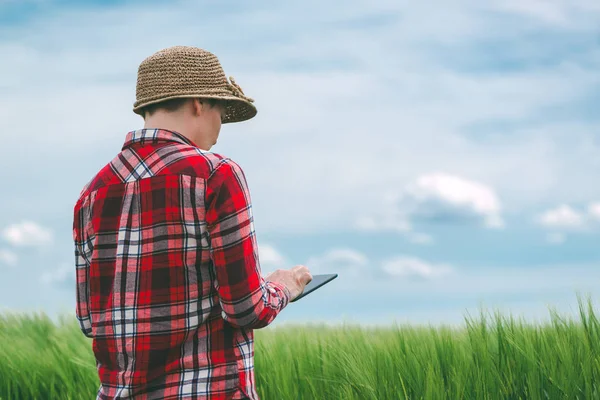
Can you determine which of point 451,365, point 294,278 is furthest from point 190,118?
point 451,365

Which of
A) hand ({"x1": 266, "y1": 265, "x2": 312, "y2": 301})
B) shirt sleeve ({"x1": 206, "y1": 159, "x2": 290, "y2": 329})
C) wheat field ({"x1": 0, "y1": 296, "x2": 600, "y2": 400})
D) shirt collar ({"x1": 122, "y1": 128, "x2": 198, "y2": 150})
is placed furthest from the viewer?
wheat field ({"x1": 0, "y1": 296, "x2": 600, "y2": 400})

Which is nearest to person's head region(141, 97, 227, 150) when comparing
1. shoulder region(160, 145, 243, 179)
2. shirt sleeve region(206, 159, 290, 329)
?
shoulder region(160, 145, 243, 179)

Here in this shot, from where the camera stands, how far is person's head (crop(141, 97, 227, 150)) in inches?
87.5

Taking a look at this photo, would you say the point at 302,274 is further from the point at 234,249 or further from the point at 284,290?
the point at 234,249

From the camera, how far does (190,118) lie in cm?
225

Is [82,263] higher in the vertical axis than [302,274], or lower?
higher

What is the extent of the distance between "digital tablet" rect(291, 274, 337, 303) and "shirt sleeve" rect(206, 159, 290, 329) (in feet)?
0.91

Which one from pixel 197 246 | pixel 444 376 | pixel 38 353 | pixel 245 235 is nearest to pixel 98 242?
pixel 197 246

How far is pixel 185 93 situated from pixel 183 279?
615mm

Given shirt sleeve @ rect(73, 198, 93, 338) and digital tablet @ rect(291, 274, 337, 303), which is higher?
shirt sleeve @ rect(73, 198, 93, 338)

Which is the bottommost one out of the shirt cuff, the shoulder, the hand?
the shirt cuff

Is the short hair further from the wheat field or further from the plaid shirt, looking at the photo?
the wheat field

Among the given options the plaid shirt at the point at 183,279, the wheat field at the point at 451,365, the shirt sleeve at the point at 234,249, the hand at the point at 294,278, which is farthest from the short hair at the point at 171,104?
the wheat field at the point at 451,365

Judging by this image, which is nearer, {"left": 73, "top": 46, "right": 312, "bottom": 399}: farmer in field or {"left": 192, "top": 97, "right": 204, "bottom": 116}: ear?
{"left": 73, "top": 46, "right": 312, "bottom": 399}: farmer in field
